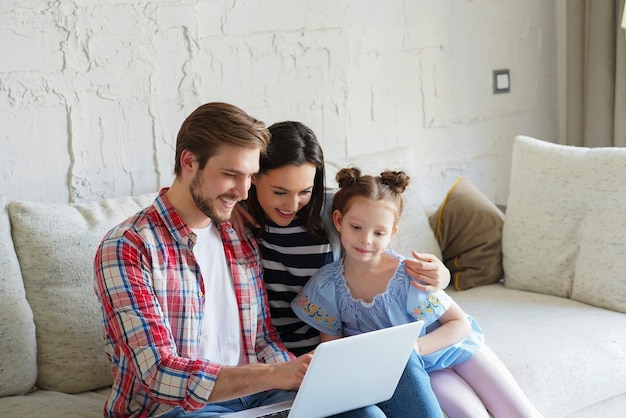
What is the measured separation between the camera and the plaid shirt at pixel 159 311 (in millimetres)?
1616

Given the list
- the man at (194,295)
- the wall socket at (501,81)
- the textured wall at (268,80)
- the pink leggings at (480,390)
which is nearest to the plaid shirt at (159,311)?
the man at (194,295)

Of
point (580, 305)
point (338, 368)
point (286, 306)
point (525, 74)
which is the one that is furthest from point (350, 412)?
point (525, 74)

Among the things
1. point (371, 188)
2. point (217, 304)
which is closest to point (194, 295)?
point (217, 304)

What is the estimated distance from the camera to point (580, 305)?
8.14 ft

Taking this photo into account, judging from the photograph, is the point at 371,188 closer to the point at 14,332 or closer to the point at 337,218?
the point at 337,218

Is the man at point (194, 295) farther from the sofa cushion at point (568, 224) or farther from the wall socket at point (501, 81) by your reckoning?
the wall socket at point (501, 81)

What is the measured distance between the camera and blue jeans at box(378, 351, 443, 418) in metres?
1.74

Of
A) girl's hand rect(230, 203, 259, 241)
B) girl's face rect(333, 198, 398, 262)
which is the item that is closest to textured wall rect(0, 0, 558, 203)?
girl's hand rect(230, 203, 259, 241)

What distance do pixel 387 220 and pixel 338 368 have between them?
0.46 metres

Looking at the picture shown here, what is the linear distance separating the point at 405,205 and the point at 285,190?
0.80 metres

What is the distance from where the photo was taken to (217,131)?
1.71m

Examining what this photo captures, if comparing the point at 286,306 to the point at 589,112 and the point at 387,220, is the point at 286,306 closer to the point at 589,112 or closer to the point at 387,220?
the point at 387,220

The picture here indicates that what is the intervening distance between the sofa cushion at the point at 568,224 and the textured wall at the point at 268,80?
1.18ft

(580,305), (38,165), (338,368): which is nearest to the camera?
(338,368)
